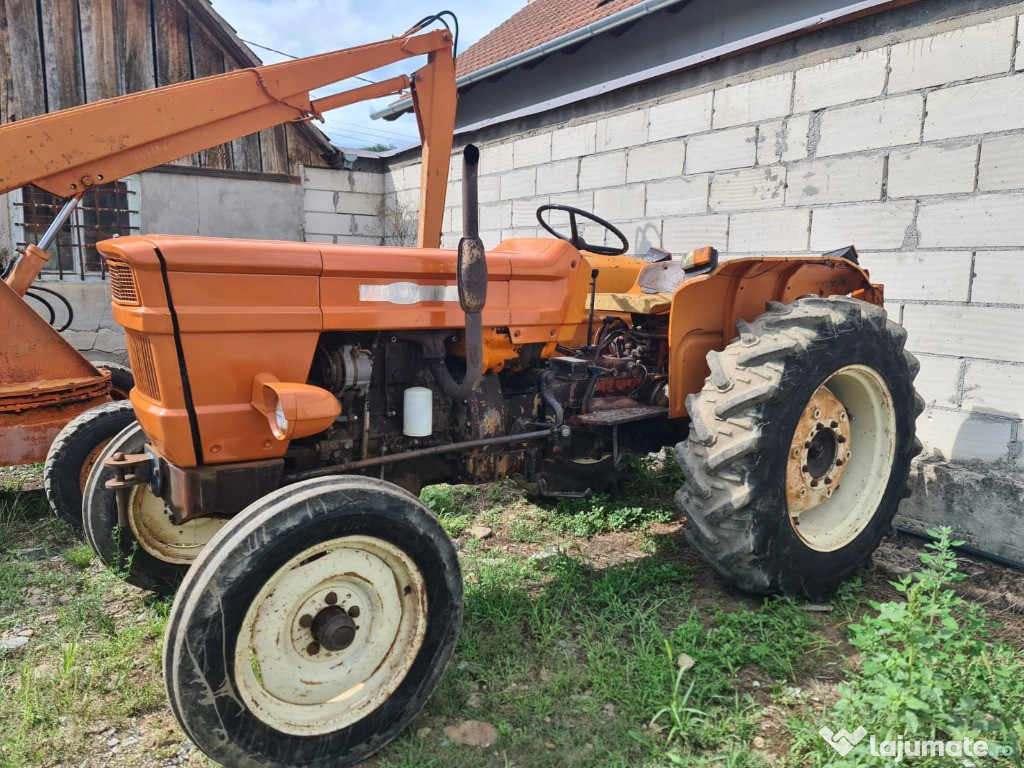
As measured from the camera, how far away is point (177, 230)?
723 cm

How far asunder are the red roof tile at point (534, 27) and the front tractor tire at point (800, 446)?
4.29 m

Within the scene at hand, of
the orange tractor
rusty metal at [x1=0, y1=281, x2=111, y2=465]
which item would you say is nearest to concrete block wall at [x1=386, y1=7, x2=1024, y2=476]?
the orange tractor

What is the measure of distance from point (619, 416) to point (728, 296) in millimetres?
739

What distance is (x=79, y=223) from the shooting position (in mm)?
6848

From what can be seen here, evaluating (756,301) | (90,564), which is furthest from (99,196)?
(756,301)

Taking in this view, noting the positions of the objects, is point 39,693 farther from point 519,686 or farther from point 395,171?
point 395,171

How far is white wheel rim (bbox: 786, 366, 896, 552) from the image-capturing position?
2.85 meters

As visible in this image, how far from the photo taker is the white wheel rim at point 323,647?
1.89 metres

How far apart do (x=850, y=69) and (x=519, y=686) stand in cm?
353

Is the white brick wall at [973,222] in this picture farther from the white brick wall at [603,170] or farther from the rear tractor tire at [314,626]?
the rear tractor tire at [314,626]

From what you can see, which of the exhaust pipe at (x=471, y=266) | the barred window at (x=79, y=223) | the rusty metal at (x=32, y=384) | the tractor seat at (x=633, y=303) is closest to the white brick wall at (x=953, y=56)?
the tractor seat at (x=633, y=303)

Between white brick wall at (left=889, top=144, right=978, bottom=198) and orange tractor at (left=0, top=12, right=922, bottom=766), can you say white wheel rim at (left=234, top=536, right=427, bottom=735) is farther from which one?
white brick wall at (left=889, top=144, right=978, bottom=198)

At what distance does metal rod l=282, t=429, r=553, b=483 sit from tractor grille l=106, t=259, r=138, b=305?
759 millimetres

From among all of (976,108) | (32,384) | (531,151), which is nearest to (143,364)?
(32,384)
